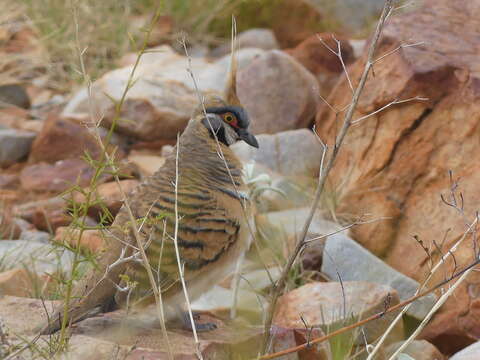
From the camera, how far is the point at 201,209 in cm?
363

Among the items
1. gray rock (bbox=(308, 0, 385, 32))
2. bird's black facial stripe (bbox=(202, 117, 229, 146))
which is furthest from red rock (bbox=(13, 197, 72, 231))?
gray rock (bbox=(308, 0, 385, 32))

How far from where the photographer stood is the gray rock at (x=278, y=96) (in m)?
6.62

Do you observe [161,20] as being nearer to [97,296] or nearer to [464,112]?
[464,112]

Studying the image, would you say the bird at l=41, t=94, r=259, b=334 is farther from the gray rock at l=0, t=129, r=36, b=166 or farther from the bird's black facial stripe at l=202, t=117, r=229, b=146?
the gray rock at l=0, t=129, r=36, b=166

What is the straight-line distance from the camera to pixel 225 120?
13.7ft

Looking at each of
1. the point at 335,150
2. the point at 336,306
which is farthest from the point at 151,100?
the point at 335,150

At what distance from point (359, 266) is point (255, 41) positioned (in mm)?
4699

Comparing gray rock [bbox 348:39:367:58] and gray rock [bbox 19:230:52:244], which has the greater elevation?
gray rock [bbox 19:230:52:244]

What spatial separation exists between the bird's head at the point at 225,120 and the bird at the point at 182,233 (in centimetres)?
7

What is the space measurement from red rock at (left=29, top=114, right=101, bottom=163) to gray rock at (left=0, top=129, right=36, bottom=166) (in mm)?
269

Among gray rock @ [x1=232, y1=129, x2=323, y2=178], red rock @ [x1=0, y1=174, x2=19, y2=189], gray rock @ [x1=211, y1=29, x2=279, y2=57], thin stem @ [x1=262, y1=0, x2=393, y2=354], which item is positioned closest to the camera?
thin stem @ [x1=262, y1=0, x2=393, y2=354]

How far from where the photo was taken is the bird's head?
4137 mm

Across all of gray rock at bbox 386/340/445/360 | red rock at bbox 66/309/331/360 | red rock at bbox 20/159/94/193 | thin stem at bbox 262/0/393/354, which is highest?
thin stem at bbox 262/0/393/354

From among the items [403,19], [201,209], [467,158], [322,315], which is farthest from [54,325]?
[403,19]
